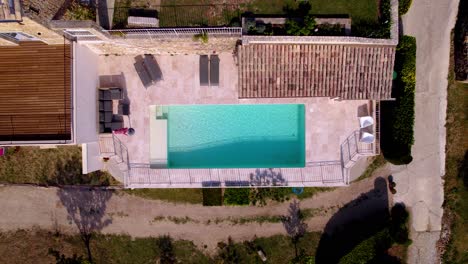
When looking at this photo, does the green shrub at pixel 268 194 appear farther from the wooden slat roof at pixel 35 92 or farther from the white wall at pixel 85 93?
the wooden slat roof at pixel 35 92

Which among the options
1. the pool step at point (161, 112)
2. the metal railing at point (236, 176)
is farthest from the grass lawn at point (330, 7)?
the metal railing at point (236, 176)

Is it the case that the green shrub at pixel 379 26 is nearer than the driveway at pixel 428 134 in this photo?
Yes

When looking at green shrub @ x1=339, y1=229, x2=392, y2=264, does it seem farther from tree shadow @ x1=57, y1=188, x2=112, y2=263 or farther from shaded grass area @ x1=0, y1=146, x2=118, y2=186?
shaded grass area @ x1=0, y1=146, x2=118, y2=186

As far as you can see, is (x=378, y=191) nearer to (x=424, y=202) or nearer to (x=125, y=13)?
(x=424, y=202)

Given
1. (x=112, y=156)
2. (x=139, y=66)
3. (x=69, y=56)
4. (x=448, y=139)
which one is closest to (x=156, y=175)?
(x=112, y=156)

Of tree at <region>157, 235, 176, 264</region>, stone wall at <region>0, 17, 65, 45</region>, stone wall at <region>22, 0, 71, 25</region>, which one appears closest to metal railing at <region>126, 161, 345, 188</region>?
tree at <region>157, 235, 176, 264</region>

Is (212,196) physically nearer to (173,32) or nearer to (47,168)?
(173,32)
